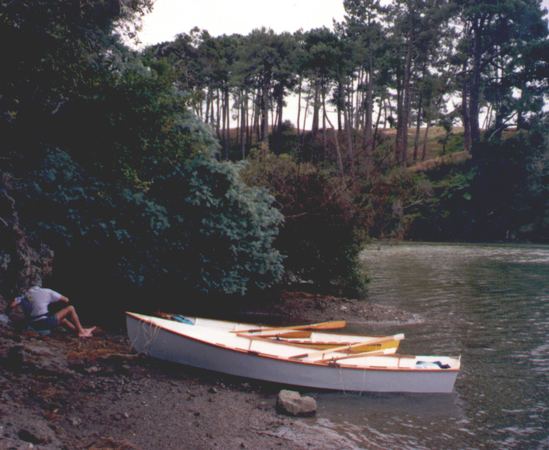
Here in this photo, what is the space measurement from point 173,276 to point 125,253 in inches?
80.2

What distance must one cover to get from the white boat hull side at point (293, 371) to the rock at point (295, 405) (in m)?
1.03

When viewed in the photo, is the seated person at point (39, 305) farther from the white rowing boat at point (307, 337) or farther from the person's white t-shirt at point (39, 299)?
the white rowing boat at point (307, 337)

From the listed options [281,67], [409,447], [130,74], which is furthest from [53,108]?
[281,67]

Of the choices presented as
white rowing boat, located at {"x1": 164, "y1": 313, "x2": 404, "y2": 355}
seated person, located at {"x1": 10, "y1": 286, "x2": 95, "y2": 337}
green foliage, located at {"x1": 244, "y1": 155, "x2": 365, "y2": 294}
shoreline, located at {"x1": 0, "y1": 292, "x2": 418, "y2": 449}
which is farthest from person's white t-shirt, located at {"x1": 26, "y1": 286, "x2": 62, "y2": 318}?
green foliage, located at {"x1": 244, "y1": 155, "x2": 365, "y2": 294}

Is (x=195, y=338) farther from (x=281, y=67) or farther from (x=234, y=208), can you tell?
(x=281, y=67)

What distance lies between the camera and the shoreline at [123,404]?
7914 millimetres

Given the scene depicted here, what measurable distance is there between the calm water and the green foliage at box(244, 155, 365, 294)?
229cm

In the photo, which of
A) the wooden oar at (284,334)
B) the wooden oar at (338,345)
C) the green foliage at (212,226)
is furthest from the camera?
the green foliage at (212,226)

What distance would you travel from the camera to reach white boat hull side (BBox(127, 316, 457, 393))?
11289 millimetres

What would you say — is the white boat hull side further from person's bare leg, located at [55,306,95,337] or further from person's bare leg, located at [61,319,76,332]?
person's bare leg, located at [61,319,76,332]

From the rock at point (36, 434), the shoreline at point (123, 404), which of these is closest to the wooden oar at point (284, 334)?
the shoreline at point (123, 404)

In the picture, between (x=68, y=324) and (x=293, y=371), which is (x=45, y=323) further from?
(x=293, y=371)

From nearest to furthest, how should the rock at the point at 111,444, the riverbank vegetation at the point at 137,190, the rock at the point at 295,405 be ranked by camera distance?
the rock at the point at 111,444 → the rock at the point at 295,405 → the riverbank vegetation at the point at 137,190

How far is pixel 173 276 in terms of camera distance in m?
16.5
